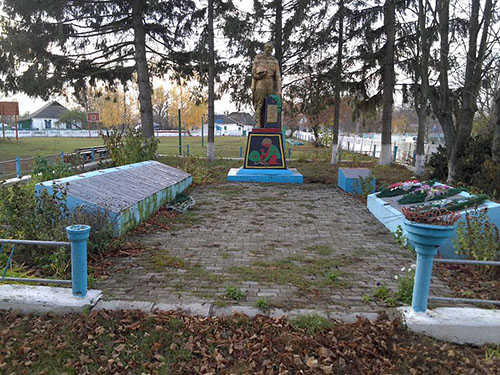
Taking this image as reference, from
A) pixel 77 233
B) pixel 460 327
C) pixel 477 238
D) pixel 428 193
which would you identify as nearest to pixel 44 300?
pixel 77 233

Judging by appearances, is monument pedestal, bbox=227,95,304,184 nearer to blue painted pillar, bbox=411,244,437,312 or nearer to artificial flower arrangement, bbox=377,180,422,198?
artificial flower arrangement, bbox=377,180,422,198

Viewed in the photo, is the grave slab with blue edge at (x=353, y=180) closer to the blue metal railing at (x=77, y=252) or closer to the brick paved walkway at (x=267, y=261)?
the brick paved walkway at (x=267, y=261)

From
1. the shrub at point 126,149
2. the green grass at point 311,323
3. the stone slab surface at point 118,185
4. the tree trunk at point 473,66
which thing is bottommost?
the green grass at point 311,323

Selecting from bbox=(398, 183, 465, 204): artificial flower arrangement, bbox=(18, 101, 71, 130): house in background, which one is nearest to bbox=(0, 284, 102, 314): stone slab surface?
bbox=(398, 183, 465, 204): artificial flower arrangement

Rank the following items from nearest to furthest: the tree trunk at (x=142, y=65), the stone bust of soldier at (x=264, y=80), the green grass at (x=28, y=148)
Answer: the stone bust of soldier at (x=264, y=80) < the tree trunk at (x=142, y=65) < the green grass at (x=28, y=148)

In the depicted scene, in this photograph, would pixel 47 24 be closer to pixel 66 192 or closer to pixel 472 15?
pixel 66 192

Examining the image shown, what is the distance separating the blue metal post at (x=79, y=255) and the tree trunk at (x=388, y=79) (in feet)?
49.4

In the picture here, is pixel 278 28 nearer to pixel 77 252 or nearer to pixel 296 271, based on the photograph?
pixel 296 271

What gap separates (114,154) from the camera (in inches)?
406

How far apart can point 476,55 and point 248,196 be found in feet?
19.1

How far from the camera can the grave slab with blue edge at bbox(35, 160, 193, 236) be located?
5.06 metres

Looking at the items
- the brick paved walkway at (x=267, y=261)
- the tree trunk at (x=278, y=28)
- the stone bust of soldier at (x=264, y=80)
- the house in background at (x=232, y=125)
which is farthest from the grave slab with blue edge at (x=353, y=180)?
the house in background at (x=232, y=125)

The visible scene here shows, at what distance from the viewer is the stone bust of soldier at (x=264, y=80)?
12.7 metres

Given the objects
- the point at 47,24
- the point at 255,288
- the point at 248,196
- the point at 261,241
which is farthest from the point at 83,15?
the point at 255,288
